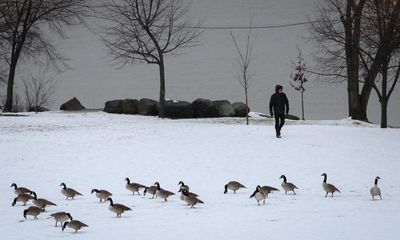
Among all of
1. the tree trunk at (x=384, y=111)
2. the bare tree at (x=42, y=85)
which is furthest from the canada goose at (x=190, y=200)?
the bare tree at (x=42, y=85)

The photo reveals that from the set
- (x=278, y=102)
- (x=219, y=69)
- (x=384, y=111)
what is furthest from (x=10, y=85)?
(x=384, y=111)

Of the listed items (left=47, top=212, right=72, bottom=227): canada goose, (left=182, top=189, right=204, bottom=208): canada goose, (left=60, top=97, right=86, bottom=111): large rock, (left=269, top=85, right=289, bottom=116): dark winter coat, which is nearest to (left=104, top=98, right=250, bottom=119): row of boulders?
(left=60, top=97, right=86, bottom=111): large rock

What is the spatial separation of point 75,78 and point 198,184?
2738 cm

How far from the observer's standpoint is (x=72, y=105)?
39.2 m

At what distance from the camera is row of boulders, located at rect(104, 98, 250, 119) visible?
1391 inches

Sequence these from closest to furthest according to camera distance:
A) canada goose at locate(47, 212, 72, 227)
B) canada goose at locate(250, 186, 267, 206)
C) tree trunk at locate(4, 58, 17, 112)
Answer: canada goose at locate(47, 212, 72, 227) < canada goose at locate(250, 186, 267, 206) < tree trunk at locate(4, 58, 17, 112)

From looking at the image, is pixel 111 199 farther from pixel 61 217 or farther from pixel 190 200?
pixel 190 200

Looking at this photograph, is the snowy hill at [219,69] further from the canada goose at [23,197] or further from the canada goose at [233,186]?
the canada goose at [23,197]

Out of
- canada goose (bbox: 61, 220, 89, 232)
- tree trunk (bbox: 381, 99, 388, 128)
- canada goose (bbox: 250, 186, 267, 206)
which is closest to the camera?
canada goose (bbox: 61, 220, 89, 232)

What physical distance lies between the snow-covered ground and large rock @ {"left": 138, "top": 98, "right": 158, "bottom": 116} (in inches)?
272

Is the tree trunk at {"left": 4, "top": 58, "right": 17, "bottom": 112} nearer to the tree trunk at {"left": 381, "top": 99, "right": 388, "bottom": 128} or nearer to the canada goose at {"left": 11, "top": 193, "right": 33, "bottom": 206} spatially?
the tree trunk at {"left": 381, "top": 99, "right": 388, "bottom": 128}

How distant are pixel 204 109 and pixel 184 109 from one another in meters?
1.14

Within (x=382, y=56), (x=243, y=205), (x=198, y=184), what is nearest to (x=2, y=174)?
(x=198, y=184)

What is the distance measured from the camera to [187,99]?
133ft
